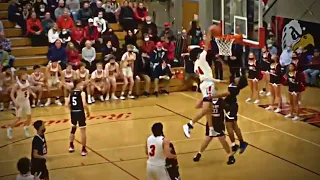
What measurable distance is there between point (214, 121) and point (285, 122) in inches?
170

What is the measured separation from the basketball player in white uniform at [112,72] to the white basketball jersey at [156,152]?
933cm

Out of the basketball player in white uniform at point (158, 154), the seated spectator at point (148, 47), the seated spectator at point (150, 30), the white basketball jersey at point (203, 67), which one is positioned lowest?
the basketball player in white uniform at point (158, 154)

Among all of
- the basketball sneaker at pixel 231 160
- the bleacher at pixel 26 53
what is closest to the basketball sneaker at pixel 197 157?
the basketball sneaker at pixel 231 160

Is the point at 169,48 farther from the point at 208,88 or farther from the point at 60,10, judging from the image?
the point at 208,88

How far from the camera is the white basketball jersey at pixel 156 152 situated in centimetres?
949

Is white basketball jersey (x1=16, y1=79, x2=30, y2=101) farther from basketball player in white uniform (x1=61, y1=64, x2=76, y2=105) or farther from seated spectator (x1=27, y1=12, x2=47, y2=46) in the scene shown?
Result: seated spectator (x1=27, y1=12, x2=47, y2=46)

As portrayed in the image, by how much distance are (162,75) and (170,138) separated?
15.6 feet

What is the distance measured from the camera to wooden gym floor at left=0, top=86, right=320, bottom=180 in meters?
12.5

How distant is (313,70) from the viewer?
2019cm

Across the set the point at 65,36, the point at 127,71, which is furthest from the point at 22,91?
the point at 65,36

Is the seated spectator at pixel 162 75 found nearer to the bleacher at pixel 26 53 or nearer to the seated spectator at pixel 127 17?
the bleacher at pixel 26 53

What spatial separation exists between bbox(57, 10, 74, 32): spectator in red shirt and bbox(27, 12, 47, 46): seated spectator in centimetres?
61

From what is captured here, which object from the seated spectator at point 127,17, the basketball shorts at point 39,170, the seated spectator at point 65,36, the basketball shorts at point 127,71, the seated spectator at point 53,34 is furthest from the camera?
Result: the seated spectator at point 127,17

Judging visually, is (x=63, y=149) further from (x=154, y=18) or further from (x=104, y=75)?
(x=154, y=18)
